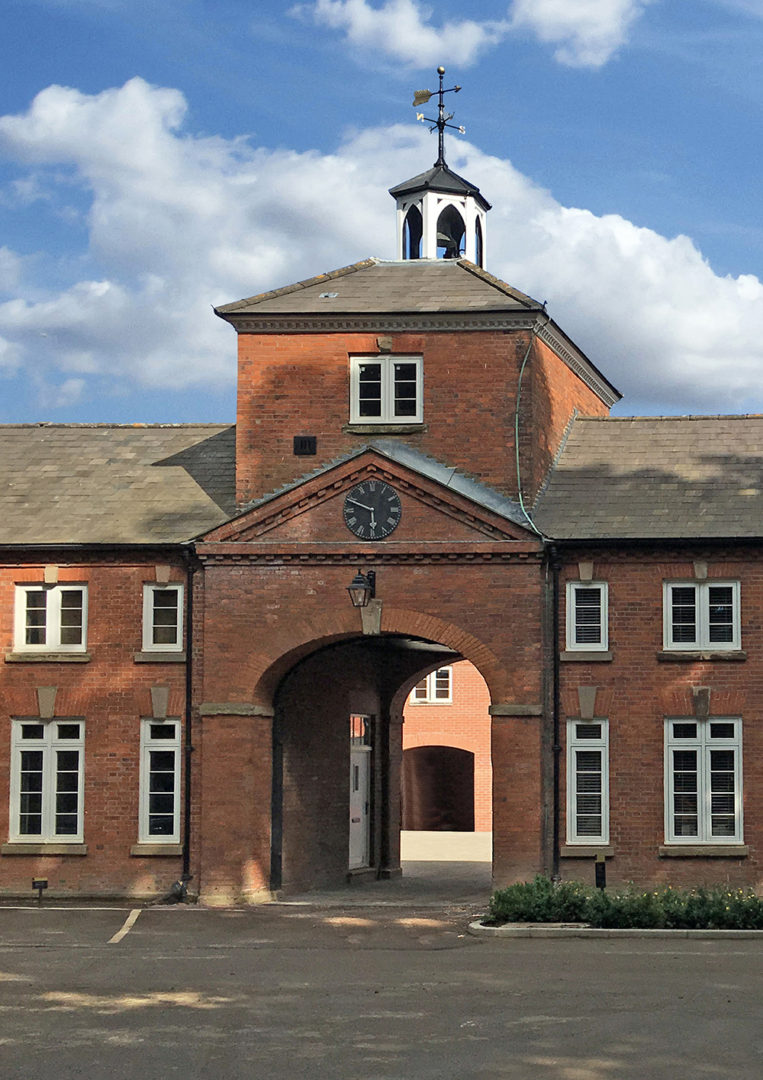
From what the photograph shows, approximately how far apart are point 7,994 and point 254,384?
12091 mm

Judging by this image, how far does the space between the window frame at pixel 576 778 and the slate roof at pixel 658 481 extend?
2854 mm

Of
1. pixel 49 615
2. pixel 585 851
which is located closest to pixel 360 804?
pixel 585 851

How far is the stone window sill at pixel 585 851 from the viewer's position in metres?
23.5

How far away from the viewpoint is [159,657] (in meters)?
24.7

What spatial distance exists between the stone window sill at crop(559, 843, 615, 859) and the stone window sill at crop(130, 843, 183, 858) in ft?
19.1

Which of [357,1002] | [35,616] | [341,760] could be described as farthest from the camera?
[341,760]

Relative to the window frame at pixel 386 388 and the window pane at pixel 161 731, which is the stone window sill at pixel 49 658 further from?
the window frame at pixel 386 388

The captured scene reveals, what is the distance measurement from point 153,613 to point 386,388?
16.7 ft

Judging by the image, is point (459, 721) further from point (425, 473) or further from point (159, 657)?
point (425, 473)

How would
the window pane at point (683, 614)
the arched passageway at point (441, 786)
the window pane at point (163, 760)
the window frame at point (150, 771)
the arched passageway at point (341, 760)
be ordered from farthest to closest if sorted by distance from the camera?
the arched passageway at point (441, 786) < the arched passageway at point (341, 760) < the window pane at point (163, 760) < the window frame at point (150, 771) < the window pane at point (683, 614)

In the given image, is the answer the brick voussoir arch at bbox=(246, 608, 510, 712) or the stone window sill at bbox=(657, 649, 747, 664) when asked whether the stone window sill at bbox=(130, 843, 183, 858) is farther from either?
the stone window sill at bbox=(657, 649, 747, 664)

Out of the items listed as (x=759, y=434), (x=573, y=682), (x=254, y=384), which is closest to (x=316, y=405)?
(x=254, y=384)

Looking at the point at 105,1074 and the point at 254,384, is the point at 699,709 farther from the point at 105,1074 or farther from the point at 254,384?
the point at 105,1074

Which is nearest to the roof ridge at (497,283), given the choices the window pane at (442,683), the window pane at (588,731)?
the window pane at (588,731)
